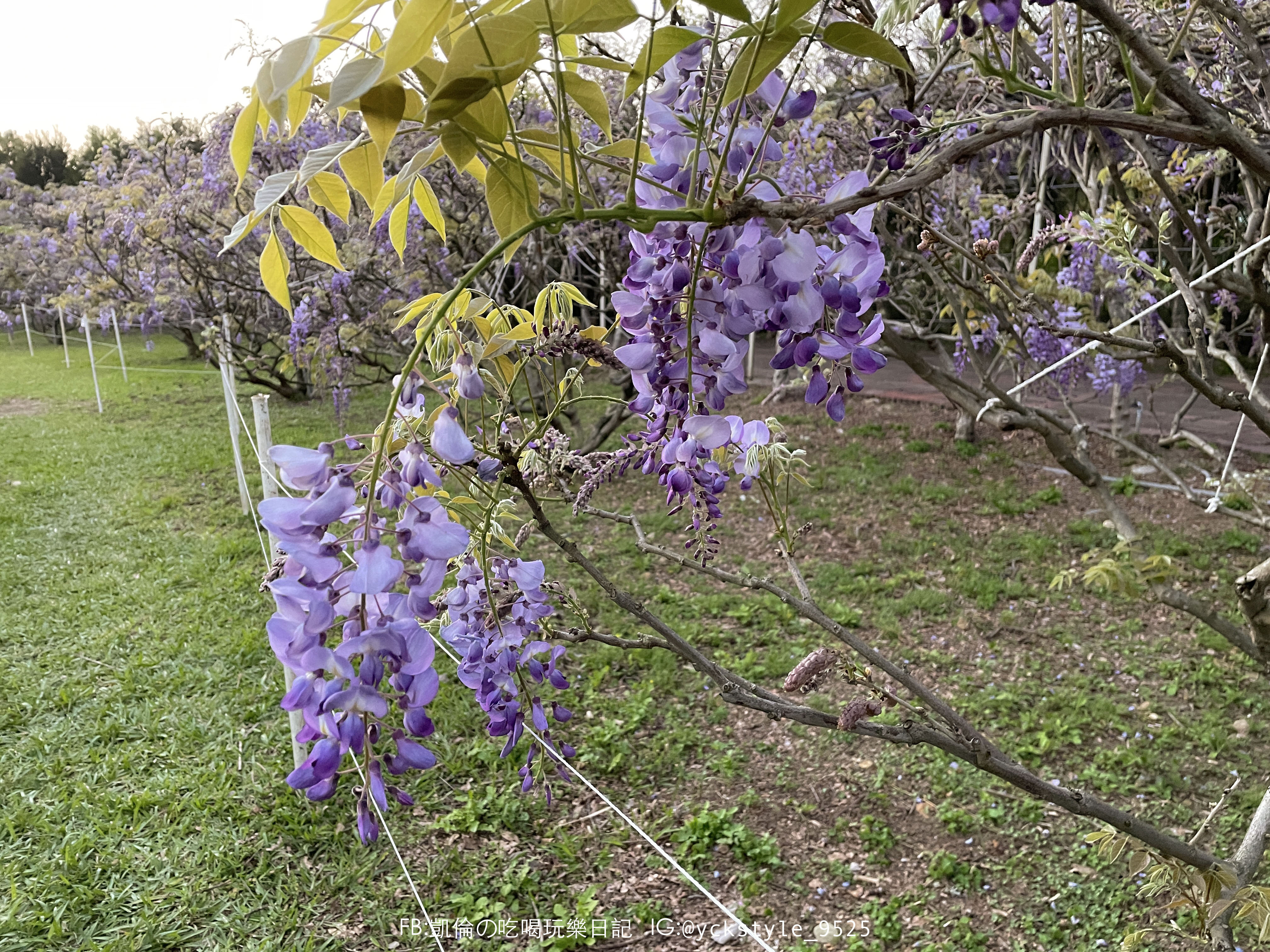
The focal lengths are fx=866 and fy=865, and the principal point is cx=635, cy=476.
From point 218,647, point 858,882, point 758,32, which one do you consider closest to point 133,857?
point 218,647

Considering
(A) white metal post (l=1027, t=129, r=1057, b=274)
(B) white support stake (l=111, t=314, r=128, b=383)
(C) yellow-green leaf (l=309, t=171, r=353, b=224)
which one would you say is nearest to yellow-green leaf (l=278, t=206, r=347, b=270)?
(C) yellow-green leaf (l=309, t=171, r=353, b=224)

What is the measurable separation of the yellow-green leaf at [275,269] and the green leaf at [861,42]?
13.1 inches

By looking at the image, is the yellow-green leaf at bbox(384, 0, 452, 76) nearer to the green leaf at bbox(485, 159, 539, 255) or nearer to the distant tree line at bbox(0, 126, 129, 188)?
the green leaf at bbox(485, 159, 539, 255)

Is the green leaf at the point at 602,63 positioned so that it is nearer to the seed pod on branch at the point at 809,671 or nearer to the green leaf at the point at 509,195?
the green leaf at the point at 509,195

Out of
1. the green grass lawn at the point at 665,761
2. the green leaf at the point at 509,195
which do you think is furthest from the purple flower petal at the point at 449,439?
the green grass lawn at the point at 665,761

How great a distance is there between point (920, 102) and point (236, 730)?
243cm

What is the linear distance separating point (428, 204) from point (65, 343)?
1095 cm

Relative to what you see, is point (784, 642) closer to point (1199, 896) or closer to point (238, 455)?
point (1199, 896)

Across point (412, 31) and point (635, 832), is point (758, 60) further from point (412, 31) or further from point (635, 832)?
point (635, 832)

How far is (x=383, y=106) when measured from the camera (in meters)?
0.39

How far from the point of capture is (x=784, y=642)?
296cm

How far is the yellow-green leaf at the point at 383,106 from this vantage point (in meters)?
0.38

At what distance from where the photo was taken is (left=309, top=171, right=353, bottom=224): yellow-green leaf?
535 mm

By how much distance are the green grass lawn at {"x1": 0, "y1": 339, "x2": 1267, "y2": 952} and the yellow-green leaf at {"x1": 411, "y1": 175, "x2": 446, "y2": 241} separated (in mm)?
1631
